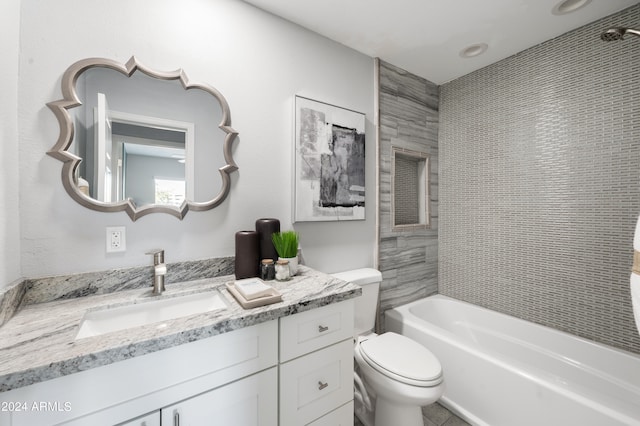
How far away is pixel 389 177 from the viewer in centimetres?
212

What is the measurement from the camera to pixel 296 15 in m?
1.59

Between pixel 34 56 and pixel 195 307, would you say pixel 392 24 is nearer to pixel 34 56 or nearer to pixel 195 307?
pixel 34 56

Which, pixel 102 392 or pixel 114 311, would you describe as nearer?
pixel 102 392

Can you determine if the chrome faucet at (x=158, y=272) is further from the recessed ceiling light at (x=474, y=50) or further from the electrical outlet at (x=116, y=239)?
the recessed ceiling light at (x=474, y=50)

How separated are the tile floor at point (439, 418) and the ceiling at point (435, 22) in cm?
255

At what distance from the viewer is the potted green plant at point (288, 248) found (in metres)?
1.34

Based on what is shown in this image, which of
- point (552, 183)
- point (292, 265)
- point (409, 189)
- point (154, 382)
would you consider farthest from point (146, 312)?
point (552, 183)

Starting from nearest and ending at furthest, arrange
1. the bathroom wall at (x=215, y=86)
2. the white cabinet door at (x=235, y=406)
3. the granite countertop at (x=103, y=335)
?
1. the granite countertop at (x=103, y=335)
2. the white cabinet door at (x=235, y=406)
3. the bathroom wall at (x=215, y=86)

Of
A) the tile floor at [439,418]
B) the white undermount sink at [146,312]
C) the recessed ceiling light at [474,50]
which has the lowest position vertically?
the tile floor at [439,418]

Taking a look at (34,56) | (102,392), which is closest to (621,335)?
(102,392)

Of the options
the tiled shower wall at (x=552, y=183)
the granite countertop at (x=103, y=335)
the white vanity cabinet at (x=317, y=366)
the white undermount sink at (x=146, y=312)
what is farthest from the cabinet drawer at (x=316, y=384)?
the tiled shower wall at (x=552, y=183)

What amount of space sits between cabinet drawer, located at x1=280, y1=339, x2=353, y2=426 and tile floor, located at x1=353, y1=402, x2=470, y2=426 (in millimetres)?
735

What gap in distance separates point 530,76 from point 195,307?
2.74 m

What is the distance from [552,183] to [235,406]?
2355mm
